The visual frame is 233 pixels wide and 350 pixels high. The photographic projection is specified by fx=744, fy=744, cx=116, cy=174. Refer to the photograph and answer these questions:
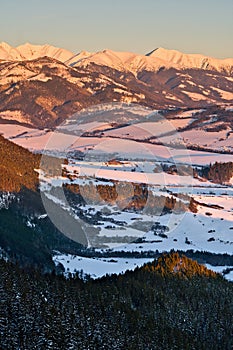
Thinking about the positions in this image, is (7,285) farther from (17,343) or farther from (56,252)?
(56,252)

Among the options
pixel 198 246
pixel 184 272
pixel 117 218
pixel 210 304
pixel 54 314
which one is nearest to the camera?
pixel 54 314

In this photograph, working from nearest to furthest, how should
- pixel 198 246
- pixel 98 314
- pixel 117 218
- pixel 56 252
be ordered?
pixel 98 314 → pixel 56 252 → pixel 198 246 → pixel 117 218

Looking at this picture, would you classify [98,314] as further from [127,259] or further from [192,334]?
[127,259]

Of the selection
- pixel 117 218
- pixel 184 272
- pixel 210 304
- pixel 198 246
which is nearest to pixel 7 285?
pixel 210 304

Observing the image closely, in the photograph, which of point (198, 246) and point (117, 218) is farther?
point (117, 218)

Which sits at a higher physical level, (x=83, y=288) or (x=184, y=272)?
(x=83, y=288)

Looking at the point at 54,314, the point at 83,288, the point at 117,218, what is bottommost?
the point at 117,218
